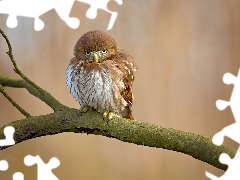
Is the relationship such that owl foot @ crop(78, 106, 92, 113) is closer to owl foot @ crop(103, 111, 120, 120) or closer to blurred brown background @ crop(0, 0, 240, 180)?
owl foot @ crop(103, 111, 120, 120)

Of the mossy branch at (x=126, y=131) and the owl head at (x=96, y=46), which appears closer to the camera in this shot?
the mossy branch at (x=126, y=131)

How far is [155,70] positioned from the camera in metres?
1.86

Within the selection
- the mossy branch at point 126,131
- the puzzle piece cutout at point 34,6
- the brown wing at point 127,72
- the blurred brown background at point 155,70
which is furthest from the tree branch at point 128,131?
the blurred brown background at point 155,70

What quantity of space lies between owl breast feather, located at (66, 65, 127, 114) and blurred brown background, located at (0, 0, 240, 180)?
2.47ft

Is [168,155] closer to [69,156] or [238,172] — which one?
[69,156]

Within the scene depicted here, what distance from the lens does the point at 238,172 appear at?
2.88ft

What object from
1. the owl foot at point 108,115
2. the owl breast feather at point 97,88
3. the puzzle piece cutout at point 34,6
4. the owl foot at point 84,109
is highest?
the puzzle piece cutout at point 34,6

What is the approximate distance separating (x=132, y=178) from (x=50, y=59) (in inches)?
28.8

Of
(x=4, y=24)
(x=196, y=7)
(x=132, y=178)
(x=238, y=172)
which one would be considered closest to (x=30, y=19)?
(x=4, y=24)

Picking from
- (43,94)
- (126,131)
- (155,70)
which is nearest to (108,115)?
(126,131)

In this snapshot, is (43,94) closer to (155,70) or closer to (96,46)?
(96,46)

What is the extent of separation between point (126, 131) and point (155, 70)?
3.23 ft

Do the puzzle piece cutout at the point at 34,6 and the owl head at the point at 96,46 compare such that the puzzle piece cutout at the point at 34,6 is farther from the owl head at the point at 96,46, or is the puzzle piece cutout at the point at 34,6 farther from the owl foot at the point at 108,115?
the owl foot at the point at 108,115

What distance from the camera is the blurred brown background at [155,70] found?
1.84 meters
